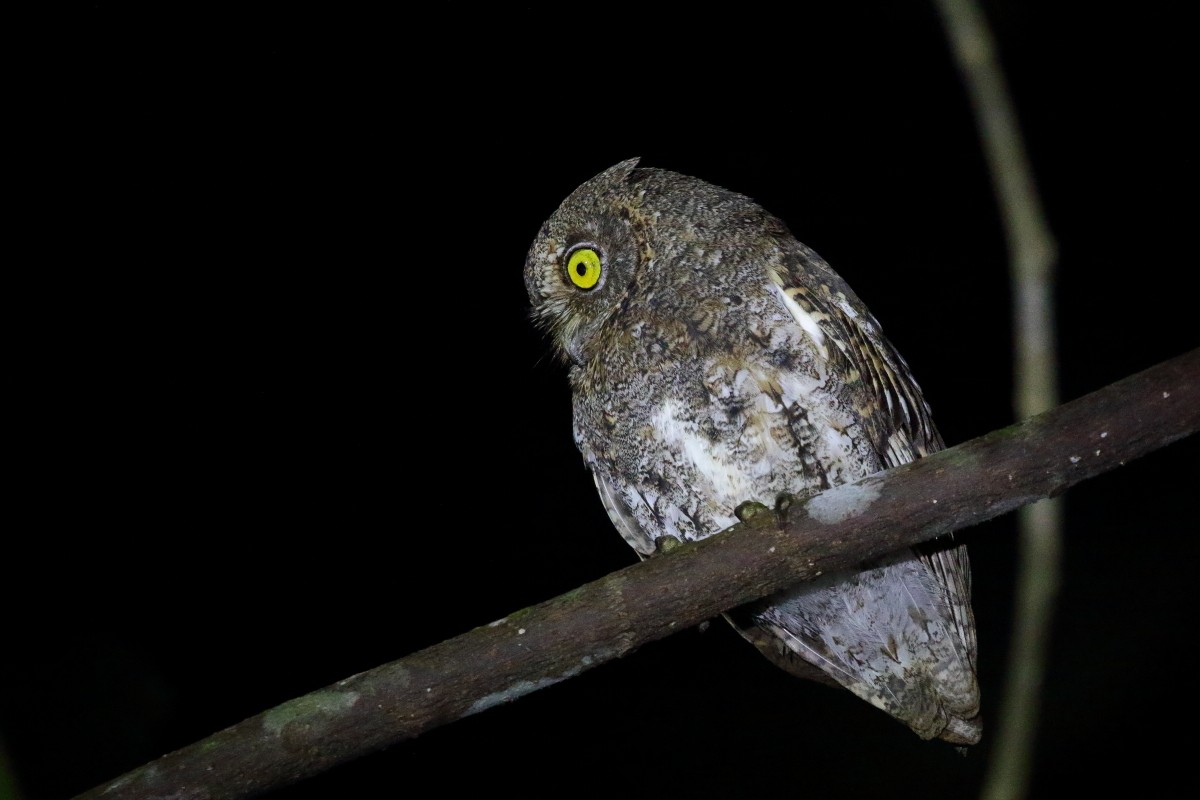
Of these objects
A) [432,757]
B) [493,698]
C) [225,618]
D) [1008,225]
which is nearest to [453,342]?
[225,618]

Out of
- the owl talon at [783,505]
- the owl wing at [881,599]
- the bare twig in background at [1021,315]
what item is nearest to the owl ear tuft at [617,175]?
the owl wing at [881,599]

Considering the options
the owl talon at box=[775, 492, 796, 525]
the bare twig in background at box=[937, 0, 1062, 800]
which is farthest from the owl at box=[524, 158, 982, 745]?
the bare twig in background at box=[937, 0, 1062, 800]

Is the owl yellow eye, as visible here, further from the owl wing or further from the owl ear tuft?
the owl wing

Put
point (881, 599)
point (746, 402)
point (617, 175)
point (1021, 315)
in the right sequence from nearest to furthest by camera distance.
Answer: point (1021, 315)
point (746, 402)
point (881, 599)
point (617, 175)

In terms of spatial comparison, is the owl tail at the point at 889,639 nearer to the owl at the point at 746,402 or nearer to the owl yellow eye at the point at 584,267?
the owl at the point at 746,402

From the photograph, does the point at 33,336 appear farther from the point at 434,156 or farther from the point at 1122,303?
the point at 1122,303

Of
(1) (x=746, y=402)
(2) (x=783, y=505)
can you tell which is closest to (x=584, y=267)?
(1) (x=746, y=402)

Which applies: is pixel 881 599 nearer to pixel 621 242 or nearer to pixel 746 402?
pixel 746 402
